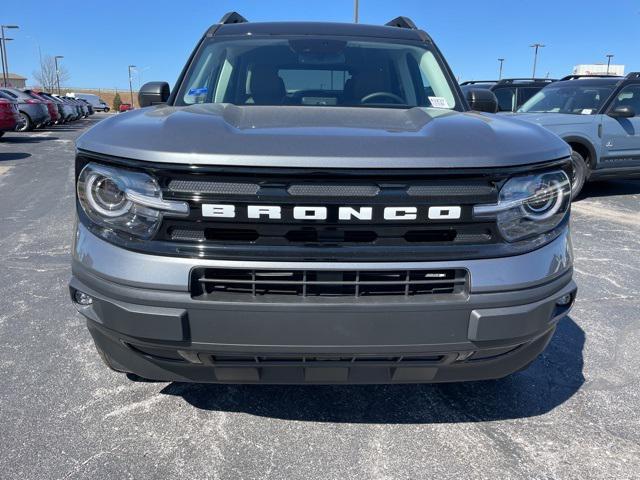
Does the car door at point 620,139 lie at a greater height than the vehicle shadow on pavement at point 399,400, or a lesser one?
greater

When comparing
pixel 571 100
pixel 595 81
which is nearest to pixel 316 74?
pixel 571 100

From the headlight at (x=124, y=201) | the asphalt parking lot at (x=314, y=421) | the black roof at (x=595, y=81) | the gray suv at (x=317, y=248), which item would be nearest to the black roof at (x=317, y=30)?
the gray suv at (x=317, y=248)

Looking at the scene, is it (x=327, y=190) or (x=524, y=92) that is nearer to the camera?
(x=327, y=190)

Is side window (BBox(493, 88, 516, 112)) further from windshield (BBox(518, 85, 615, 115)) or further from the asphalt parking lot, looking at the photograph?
the asphalt parking lot

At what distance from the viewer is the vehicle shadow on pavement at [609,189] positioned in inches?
344

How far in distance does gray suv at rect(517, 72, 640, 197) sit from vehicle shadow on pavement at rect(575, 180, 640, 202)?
2.03ft

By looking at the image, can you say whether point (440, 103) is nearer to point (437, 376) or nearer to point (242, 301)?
point (437, 376)

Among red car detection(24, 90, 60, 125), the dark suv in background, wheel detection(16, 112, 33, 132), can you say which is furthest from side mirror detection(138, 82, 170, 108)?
red car detection(24, 90, 60, 125)

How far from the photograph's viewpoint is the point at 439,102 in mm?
3061

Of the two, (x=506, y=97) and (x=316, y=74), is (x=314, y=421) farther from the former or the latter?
(x=506, y=97)

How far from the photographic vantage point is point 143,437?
2316mm

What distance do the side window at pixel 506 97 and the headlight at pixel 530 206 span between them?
434 inches

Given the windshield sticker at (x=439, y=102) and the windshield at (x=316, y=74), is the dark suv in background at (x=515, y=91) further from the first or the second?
the windshield sticker at (x=439, y=102)

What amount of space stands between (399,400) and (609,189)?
826 cm
